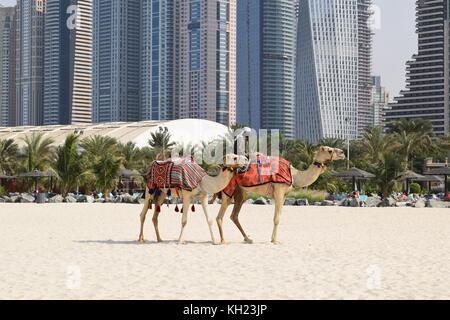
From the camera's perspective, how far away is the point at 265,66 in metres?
179

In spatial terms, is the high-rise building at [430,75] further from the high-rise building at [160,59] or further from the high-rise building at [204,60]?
the high-rise building at [160,59]

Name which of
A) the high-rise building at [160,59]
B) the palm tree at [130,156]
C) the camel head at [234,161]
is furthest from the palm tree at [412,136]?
the high-rise building at [160,59]

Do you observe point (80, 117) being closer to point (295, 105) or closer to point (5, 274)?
point (295, 105)

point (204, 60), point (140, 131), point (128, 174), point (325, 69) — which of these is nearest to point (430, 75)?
point (325, 69)

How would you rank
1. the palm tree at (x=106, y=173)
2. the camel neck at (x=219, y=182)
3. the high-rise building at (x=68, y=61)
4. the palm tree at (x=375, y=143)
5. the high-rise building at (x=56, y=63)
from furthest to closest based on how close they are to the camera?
1. the high-rise building at (x=56, y=63)
2. the high-rise building at (x=68, y=61)
3. the palm tree at (x=375, y=143)
4. the palm tree at (x=106, y=173)
5. the camel neck at (x=219, y=182)

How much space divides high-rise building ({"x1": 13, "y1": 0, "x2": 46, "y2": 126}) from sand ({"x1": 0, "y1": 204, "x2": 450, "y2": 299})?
597ft

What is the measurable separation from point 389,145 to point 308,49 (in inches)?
3820

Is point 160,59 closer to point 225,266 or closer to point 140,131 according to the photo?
point 140,131

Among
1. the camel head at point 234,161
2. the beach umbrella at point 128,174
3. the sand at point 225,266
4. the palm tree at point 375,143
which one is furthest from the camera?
the palm tree at point 375,143

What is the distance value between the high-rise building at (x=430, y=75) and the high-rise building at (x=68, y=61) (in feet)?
274

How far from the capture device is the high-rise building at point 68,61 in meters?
185
